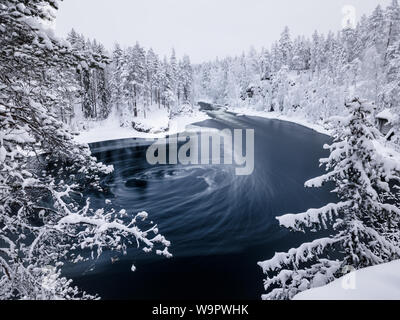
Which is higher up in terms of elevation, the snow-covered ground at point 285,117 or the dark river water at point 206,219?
the snow-covered ground at point 285,117

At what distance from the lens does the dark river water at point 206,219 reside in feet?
42.2

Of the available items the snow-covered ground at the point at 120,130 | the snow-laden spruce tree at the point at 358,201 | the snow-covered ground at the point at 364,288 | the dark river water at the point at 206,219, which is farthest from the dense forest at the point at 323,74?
the snow-covered ground at the point at 120,130

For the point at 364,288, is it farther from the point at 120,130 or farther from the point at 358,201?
the point at 120,130

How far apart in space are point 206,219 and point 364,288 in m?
15.0

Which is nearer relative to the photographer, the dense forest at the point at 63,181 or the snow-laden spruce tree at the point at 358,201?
the dense forest at the point at 63,181

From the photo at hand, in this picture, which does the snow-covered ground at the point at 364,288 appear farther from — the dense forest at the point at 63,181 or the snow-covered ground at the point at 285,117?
the snow-covered ground at the point at 285,117

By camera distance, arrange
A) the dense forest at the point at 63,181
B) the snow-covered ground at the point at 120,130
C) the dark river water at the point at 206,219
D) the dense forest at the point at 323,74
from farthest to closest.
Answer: the snow-covered ground at the point at 120,130
the dense forest at the point at 323,74
the dark river water at the point at 206,219
the dense forest at the point at 63,181

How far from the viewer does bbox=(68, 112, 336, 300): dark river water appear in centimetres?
1286

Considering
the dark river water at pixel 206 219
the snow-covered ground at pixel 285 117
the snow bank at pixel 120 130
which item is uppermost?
the snow-covered ground at pixel 285 117

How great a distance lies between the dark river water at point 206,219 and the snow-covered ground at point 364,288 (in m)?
8.12

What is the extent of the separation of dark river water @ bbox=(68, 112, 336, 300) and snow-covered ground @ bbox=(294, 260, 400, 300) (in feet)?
26.7

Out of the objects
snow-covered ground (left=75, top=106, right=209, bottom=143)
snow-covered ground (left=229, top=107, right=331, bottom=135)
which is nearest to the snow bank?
snow-covered ground (left=75, top=106, right=209, bottom=143)

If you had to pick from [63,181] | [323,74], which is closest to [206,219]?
[63,181]
